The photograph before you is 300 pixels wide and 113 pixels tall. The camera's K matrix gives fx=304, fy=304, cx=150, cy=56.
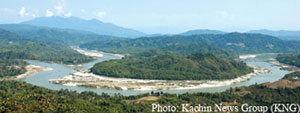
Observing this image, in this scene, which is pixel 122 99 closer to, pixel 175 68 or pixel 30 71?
pixel 175 68

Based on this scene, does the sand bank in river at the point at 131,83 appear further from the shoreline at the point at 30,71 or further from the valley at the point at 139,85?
the shoreline at the point at 30,71

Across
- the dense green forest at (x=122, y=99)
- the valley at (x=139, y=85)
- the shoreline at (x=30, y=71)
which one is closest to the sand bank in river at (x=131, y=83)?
the valley at (x=139, y=85)

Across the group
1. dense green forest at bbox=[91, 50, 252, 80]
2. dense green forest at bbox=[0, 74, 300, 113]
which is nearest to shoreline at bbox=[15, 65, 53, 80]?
dense green forest at bbox=[91, 50, 252, 80]

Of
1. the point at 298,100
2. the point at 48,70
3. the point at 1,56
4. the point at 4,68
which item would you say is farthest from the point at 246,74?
the point at 1,56

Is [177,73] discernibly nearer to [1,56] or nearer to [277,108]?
[277,108]

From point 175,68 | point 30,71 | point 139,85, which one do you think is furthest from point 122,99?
point 30,71

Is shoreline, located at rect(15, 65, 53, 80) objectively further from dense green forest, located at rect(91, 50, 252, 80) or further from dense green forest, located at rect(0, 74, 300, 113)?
dense green forest, located at rect(0, 74, 300, 113)

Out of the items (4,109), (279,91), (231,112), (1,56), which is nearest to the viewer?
(4,109)
